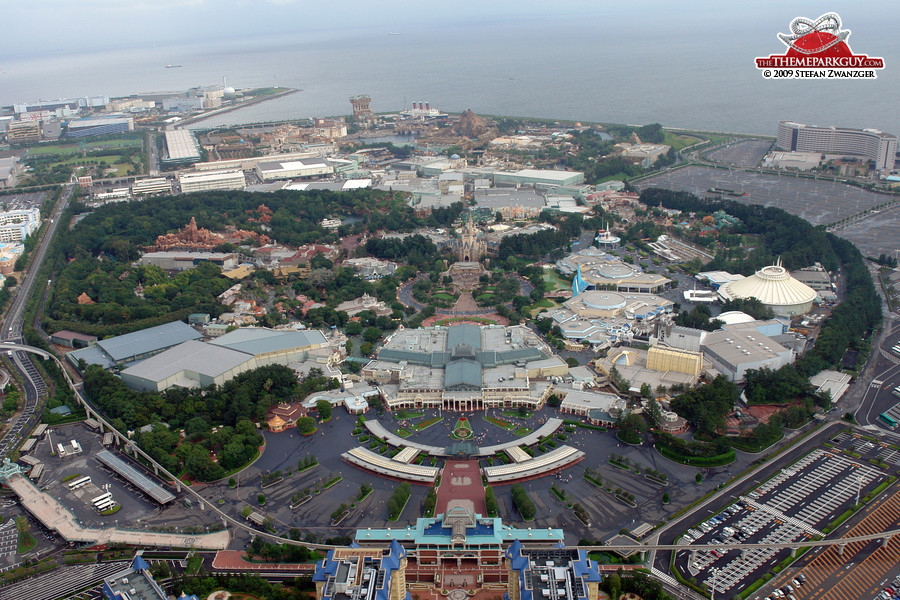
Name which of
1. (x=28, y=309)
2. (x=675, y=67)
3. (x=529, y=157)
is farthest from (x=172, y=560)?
(x=675, y=67)

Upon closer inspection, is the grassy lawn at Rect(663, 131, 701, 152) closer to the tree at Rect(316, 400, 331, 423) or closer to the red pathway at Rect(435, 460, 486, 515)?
the tree at Rect(316, 400, 331, 423)

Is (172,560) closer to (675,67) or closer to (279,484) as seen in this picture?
(279,484)

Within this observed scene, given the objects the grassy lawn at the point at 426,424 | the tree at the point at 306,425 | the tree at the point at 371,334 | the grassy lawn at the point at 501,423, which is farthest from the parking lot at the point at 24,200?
the grassy lawn at the point at 501,423

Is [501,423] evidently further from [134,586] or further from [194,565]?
[134,586]

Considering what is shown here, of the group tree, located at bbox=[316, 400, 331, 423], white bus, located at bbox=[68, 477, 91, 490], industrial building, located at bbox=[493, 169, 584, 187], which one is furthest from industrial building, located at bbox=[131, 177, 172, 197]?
white bus, located at bbox=[68, 477, 91, 490]

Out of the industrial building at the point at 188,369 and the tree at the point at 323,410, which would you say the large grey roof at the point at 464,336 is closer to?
the tree at the point at 323,410

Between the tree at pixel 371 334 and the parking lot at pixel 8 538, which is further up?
the tree at pixel 371 334

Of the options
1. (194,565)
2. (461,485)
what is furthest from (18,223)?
(461,485)
